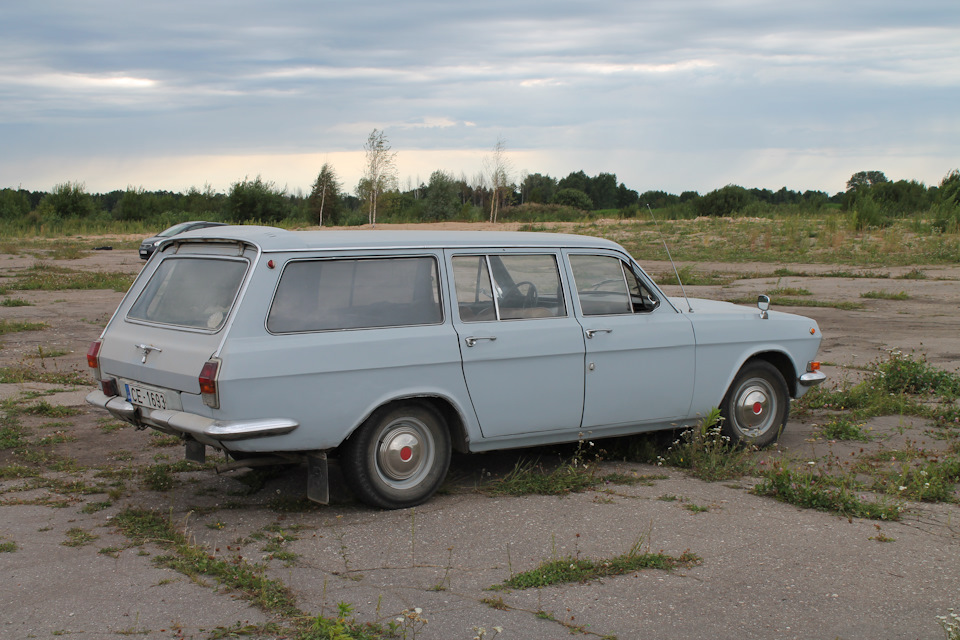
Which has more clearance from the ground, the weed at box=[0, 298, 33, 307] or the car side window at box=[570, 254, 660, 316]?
the car side window at box=[570, 254, 660, 316]

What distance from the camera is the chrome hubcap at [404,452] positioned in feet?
17.4

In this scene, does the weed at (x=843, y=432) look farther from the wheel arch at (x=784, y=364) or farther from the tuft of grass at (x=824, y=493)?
the tuft of grass at (x=824, y=493)

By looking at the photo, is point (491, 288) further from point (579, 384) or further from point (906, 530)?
point (906, 530)

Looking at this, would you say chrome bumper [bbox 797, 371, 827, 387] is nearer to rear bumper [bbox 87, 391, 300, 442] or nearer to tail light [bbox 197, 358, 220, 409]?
rear bumper [bbox 87, 391, 300, 442]

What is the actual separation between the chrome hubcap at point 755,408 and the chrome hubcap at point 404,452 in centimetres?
266

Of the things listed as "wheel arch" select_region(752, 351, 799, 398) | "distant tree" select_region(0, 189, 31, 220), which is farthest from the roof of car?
"distant tree" select_region(0, 189, 31, 220)

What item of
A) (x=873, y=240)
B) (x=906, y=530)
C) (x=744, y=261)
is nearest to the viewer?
(x=906, y=530)

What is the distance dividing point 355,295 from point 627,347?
1955 mm

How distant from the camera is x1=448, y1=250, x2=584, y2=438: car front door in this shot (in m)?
5.54

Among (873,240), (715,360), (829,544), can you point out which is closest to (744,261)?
(873,240)

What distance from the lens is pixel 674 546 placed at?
15.4 ft

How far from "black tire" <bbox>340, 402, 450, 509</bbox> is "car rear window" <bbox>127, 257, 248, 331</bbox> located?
108 cm

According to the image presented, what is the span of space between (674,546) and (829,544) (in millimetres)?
852

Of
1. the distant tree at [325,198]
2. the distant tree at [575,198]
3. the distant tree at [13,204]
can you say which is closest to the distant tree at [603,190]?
the distant tree at [575,198]
